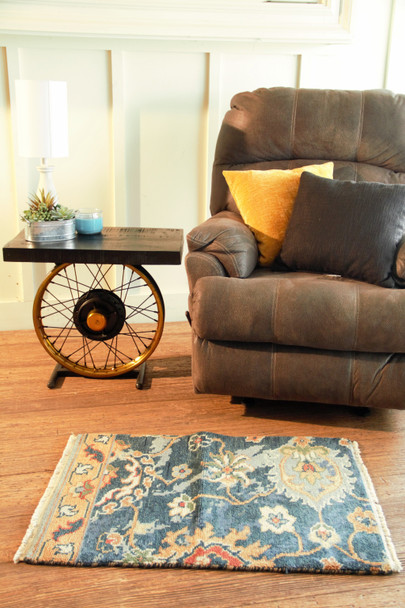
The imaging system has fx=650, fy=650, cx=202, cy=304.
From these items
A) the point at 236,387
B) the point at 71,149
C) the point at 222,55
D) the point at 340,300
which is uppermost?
the point at 222,55

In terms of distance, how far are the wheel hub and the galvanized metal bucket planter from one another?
0.23 metres

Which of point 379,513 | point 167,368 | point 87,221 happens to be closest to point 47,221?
point 87,221

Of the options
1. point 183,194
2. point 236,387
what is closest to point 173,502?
point 236,387

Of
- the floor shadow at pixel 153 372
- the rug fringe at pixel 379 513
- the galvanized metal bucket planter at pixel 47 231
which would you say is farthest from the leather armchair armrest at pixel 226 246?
the rug fringe at pixel 379 513

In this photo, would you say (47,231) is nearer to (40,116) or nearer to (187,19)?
(40,116)

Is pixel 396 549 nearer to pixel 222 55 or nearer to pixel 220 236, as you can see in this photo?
pixel 220 236

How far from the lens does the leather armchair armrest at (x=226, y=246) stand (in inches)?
86.8

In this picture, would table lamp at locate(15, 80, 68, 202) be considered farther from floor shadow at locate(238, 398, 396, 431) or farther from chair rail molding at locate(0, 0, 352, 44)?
floor shadow at locate(238, 398, 396, 431)

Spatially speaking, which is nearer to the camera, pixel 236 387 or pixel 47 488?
pixel 47 488

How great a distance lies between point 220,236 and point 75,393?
0.79 meters

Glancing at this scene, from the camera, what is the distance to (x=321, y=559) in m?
1.57

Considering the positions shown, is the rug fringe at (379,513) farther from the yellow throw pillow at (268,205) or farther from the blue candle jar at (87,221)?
the blue candle jar at (87,221)

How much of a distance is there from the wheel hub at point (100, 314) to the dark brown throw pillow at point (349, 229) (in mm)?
662

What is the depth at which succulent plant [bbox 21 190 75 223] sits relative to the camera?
2.28 metres
